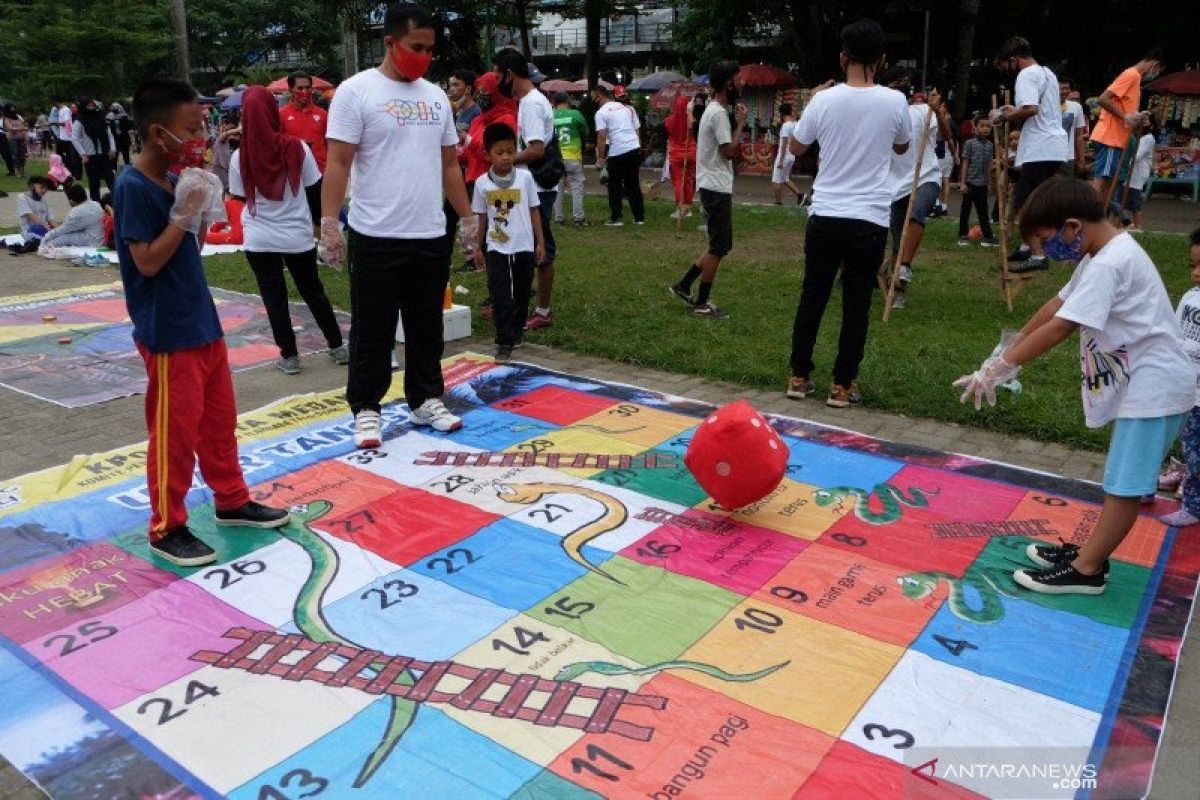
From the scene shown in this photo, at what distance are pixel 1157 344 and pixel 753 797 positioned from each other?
2022 mm

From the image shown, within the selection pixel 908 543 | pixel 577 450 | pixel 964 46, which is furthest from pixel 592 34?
pixel 908 543

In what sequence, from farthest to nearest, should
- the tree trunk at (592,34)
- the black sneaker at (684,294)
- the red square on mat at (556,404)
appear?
the tree trunk at (592,34), the black sneaker at (684,294), the red square on mat at (556,404)

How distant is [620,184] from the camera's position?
12344 millimetres

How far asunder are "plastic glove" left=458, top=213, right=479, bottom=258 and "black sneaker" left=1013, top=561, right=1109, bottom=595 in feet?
10.4

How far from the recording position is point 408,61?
432cm

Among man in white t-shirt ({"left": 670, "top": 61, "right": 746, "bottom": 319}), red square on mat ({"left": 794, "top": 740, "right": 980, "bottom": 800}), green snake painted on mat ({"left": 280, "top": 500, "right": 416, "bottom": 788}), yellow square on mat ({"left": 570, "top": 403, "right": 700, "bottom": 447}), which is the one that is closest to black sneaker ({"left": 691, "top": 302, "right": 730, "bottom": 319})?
man in white t-shirt ({"left": 670, "top": 61, "right": 746, "bottom": 319})

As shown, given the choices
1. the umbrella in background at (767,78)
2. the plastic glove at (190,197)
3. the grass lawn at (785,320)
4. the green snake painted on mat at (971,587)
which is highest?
the umbrella in background at (767,78)

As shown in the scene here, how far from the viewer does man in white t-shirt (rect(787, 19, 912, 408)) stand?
482 cm

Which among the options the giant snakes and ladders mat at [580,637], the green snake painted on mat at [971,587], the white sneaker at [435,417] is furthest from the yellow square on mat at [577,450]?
the green snake painted on mat at [971,587]

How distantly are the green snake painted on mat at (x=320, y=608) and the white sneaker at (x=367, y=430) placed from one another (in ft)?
2.07

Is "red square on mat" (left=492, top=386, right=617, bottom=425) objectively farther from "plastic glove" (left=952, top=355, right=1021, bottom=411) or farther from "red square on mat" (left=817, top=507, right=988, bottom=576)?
"plastic glove" (left=952, top=355, right=1021, bottom=411)

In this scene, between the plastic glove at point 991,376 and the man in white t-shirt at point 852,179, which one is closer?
the plastic glove at point 991,376

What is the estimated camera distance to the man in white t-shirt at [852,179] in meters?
4.82

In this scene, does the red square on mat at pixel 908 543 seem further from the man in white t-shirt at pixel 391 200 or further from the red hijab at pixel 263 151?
the red hijab at pixel 263 151
